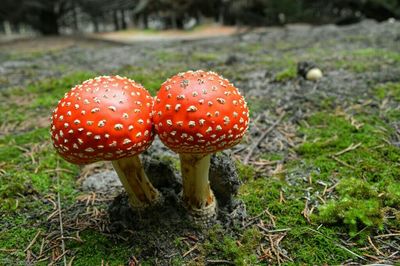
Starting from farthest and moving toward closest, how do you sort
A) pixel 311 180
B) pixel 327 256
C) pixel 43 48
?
pixel 43 48 → pixel 311 180 → pixel 327 256

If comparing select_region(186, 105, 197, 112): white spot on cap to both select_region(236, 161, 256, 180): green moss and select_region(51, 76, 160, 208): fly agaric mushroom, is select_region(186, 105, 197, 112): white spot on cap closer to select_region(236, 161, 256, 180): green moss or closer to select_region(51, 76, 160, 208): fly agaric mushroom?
select_region(51, 76, 160, 208): fly agaric mushroom

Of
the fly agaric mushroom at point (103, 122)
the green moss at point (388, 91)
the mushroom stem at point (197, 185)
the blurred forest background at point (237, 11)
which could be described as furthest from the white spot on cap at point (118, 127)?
the blurred forest background at point (237, 11)

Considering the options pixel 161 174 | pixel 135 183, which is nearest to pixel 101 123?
pixel 135 183

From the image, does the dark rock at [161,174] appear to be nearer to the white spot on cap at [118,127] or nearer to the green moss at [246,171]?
the green moss at [246,171]

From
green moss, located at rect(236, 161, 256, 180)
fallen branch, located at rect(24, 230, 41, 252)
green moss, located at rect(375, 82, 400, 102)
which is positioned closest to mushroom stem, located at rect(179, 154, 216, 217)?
green moss, located at rect(236, 161, 256, 180)

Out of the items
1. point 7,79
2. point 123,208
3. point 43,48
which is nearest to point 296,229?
point 123,208

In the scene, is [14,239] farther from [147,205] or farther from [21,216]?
[147,205]
